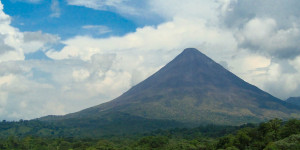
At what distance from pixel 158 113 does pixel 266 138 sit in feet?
424

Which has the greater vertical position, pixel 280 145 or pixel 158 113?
pixel 158 113

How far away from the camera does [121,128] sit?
15212 centimetres

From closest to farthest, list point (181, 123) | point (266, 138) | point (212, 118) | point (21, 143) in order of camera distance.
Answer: point (266, 138), point (21, 143), point (181, 123), point (212, 118)

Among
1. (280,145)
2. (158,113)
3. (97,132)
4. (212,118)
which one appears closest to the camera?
(280,145)

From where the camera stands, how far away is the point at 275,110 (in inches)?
7746

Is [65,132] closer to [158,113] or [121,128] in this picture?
[121,128]

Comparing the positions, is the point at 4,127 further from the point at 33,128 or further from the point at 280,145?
the point at 280,145

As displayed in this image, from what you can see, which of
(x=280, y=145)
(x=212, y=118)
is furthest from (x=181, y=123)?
(x=280, y=145)

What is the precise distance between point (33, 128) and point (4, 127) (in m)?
14.8

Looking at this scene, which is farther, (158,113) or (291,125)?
(158,113)

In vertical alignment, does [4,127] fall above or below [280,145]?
above

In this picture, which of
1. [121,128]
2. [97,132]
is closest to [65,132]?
[97,132]

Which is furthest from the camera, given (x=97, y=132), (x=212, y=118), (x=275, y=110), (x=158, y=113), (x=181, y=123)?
(x=275, y=110)

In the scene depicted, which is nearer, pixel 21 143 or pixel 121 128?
pixel 21 143
